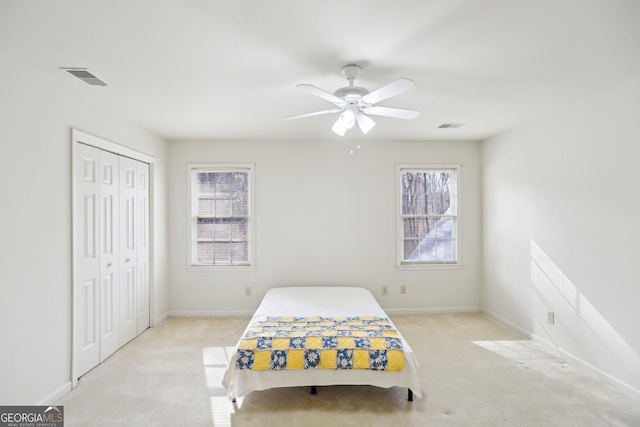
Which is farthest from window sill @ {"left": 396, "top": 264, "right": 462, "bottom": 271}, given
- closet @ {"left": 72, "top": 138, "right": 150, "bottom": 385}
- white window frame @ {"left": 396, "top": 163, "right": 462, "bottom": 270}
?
closet @ {"left": 72, "top": 138, "right": 150, "bottom": 385}

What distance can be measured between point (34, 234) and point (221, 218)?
96.2 inches

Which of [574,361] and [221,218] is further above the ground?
[221,218]

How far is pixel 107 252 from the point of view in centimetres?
331

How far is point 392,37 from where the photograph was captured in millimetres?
1945

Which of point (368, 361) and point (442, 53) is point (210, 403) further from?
point (442, 53)

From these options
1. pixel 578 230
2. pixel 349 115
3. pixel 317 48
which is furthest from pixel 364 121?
pixel 578 230

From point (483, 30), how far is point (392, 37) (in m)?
0.51

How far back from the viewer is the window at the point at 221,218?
474 centimetres

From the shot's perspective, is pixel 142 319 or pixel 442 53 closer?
pixel 442 53

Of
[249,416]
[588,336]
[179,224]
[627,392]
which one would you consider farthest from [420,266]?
[179,224]

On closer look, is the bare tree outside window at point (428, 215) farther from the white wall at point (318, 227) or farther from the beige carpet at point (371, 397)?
the beige carpet at point (371, 397)

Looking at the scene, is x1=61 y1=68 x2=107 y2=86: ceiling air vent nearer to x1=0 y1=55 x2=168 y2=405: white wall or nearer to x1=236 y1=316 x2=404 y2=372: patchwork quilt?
x1=0 y1=55 x2=168 y2=405: white wall

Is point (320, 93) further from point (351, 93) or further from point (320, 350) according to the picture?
point (320, 350)

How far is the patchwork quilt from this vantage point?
252 cm
